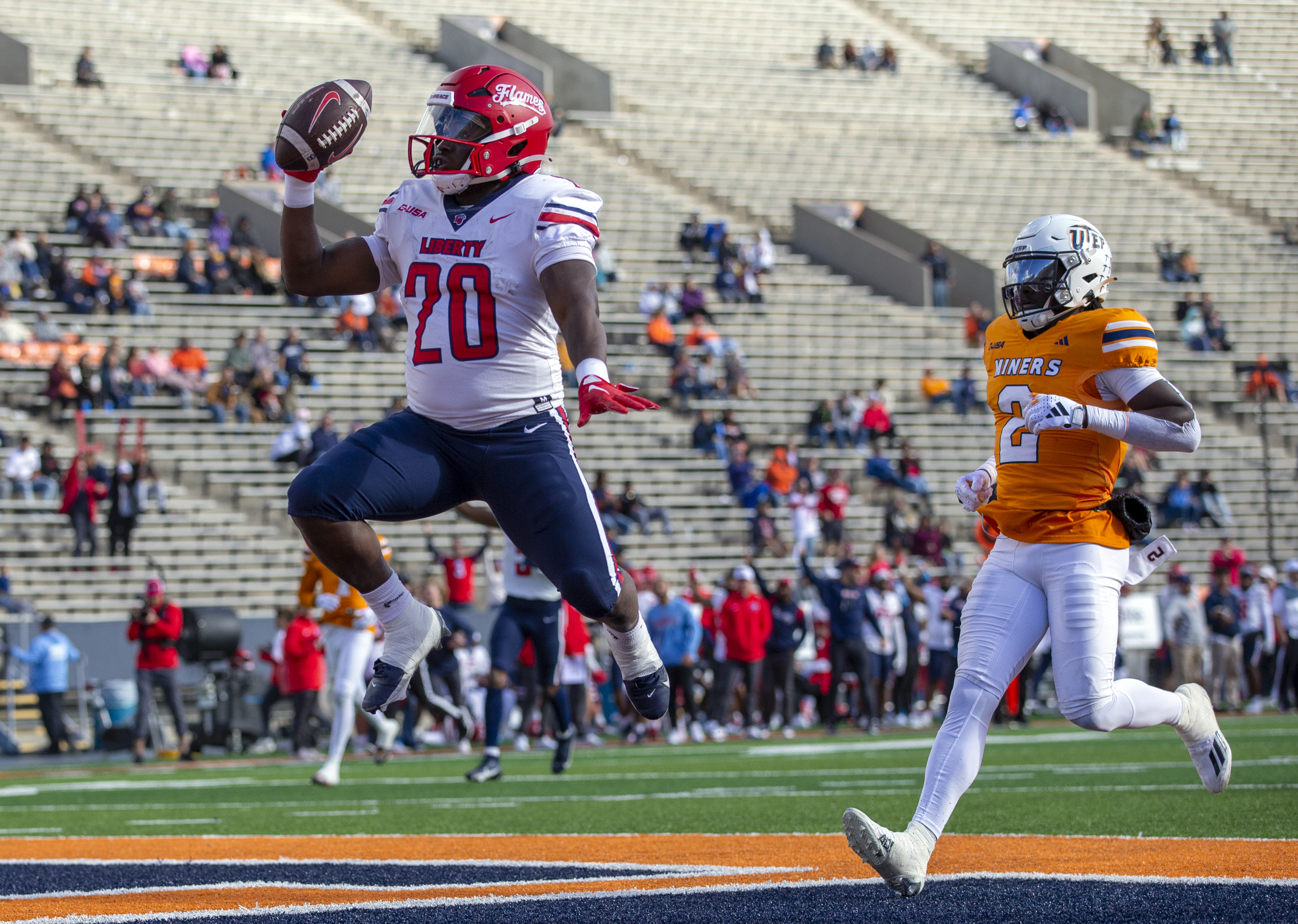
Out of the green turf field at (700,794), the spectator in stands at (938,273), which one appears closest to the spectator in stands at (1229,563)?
the green turf field at (700,794)

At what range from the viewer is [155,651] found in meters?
16.2

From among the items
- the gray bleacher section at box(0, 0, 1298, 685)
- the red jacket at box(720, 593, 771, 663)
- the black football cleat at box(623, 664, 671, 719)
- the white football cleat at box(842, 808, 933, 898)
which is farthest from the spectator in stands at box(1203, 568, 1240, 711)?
the white football cleat at box(842, 808, 933, 898)

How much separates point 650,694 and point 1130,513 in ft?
5.38

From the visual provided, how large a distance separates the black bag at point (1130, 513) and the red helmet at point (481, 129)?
2.13m

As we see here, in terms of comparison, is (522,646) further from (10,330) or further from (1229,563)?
(10,330)

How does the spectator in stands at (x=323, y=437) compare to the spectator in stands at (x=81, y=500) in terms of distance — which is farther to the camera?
the spectator in stands at (x=323, y=437)

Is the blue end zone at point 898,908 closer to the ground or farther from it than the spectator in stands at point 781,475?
closer to the ground

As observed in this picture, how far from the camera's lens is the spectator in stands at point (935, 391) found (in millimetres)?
28359

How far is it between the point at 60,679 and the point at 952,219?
22753 millimetres

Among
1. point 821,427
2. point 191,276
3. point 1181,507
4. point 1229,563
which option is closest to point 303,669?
point 191,276

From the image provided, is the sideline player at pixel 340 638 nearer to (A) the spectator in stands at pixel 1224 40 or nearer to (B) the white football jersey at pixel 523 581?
(B) the white football jersey at pixel 523 581

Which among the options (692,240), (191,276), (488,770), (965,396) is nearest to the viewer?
(488,770)

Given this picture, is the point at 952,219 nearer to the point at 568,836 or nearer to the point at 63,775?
the point at 63,775

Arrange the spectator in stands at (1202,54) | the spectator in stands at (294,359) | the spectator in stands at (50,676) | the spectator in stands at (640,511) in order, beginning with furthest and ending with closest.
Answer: the spectator in stands at (1202,54) < the spectator in stands at (294,359) < the spectator in stands at (640,511) < the spectator in stands at (50,676)
